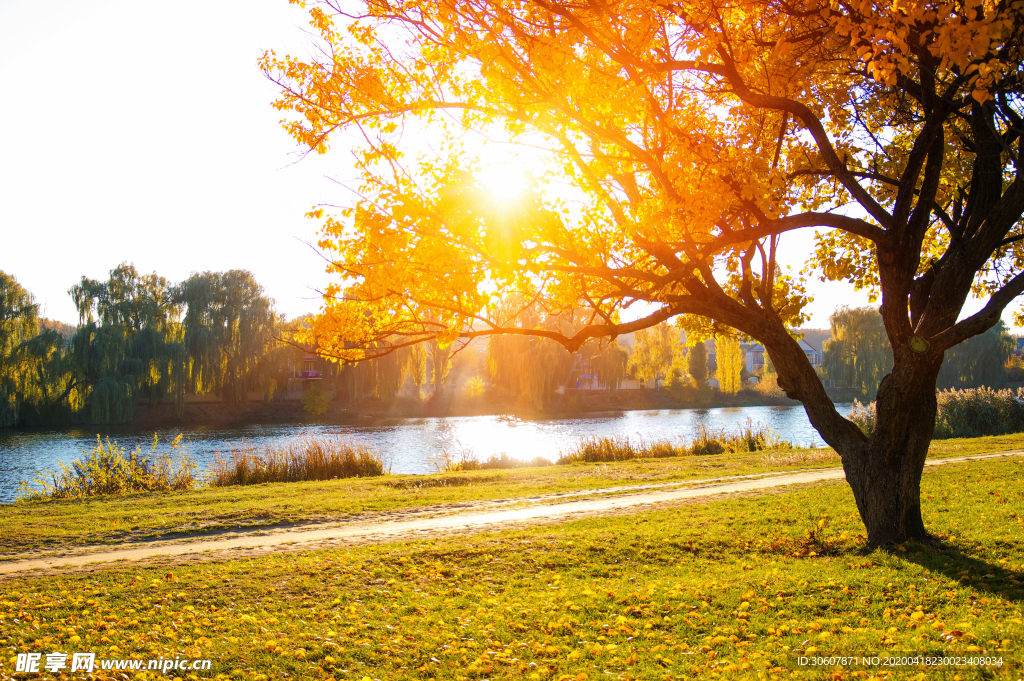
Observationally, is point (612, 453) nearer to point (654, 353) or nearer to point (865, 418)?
point (865, 418)

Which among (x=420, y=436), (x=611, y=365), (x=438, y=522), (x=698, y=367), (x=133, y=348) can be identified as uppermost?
(x=133, y=348)

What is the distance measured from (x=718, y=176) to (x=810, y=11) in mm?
2140

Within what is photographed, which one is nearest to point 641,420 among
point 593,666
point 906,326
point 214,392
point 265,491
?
point 214,392

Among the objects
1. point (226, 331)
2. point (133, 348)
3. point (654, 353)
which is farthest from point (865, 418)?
point (133, 348)

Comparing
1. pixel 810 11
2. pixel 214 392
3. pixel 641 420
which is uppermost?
pixel 810 11

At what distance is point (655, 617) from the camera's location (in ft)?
17.4

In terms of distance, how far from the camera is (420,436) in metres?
29.7

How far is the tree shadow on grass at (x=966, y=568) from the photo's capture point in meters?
5.39

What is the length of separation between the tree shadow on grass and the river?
14.8m

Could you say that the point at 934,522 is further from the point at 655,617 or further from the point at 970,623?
the point at 655,617

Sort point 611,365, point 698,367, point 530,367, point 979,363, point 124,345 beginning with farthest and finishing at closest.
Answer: point 698,367 < point 611,365 < point 979,363 < point 530,367 < point 124,345

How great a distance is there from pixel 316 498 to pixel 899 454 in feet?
31.7

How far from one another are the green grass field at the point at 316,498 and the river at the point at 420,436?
18.8ft

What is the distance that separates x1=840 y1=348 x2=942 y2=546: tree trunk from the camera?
22.4 ft
